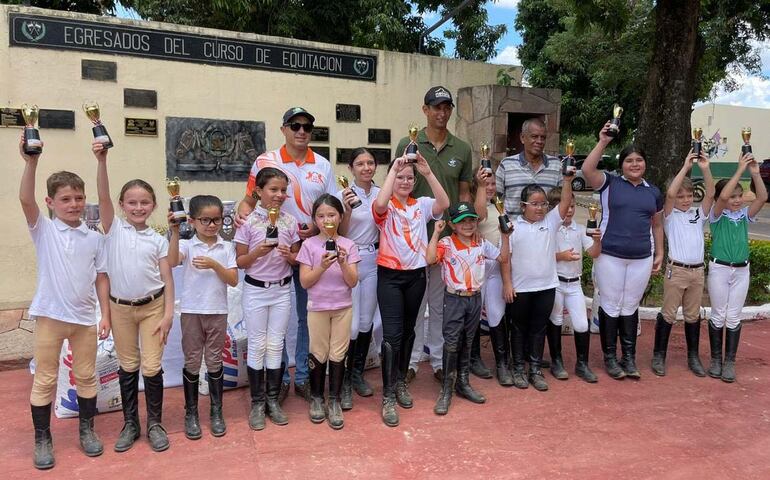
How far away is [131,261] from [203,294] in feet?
1.43

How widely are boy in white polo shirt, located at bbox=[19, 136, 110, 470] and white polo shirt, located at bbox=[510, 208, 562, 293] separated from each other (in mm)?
2701

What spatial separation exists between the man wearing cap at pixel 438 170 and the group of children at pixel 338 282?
171 mm

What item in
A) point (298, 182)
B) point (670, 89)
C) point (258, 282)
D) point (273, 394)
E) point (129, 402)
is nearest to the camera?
point (129, 402)

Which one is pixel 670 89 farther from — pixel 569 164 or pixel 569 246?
pixel 569 164

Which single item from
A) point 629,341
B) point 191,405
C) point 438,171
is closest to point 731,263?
point 629,341

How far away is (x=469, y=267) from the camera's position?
4.14m

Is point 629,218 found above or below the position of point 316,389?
above

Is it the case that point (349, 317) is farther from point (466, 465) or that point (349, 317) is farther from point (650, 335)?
point (650, 335)

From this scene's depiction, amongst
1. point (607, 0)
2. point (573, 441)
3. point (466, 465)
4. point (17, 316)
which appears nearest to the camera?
point (466, 465)

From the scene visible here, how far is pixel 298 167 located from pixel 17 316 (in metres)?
3.43

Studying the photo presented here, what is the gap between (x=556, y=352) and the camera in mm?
4750

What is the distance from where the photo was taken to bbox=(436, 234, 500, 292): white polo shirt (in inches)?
163

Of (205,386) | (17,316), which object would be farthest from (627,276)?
(17,316)

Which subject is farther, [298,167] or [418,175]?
[418,175]
